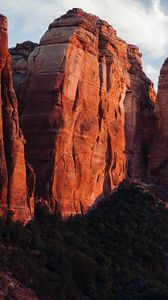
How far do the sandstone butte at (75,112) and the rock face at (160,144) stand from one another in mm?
3626

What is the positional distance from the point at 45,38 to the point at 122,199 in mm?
12033

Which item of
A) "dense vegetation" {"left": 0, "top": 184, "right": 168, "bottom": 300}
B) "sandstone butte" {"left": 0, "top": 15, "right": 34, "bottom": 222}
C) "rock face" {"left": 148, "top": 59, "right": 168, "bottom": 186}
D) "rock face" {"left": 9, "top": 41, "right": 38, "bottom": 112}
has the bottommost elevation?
"dense vegetation" {"left": 0, "top": 184, "right": 168, "bottom": 300}

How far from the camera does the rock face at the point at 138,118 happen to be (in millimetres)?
62719

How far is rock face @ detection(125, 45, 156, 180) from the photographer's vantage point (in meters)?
62.7

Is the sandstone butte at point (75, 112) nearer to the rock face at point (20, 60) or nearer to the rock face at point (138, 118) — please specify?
the rock face at point (138, 118)

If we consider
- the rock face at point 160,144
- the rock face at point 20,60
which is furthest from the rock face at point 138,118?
the rock face at point 20,60

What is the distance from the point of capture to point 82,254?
4322 cm

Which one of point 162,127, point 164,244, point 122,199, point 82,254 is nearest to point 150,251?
point 164,244

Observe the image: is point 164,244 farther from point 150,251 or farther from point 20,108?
point 20,108

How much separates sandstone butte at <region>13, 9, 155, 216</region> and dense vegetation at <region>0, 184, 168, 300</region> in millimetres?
1498

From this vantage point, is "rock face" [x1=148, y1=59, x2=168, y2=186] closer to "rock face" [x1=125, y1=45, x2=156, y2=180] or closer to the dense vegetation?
"rock face" [x1=125, y1=45, x2=156, y2=180]

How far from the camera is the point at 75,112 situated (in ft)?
171

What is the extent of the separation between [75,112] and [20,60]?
809 cm

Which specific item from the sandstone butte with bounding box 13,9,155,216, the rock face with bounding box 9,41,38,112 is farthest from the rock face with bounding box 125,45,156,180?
the rock face with bounding box 9,41,38,112
